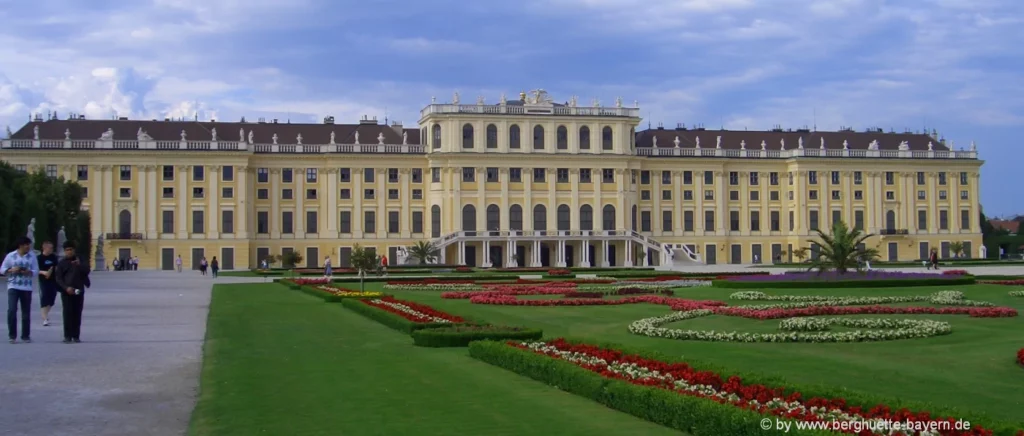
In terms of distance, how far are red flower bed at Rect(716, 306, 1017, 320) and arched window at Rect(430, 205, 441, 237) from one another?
56.7 meters

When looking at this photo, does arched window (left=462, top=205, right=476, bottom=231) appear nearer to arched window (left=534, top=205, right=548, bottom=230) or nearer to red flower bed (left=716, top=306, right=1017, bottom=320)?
arched window (left=534, top=205, right=548, bottom=230)

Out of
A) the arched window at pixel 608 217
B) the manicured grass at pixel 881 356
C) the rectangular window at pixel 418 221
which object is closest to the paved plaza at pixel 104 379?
the manicured grass at pixel 881 356

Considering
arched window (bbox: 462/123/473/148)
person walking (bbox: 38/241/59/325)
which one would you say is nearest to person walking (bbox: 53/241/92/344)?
person walking (bbox: 38/241/59/325)

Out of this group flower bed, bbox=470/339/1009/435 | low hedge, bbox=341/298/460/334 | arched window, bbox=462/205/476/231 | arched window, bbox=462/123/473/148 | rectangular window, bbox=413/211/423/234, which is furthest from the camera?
rectangular window, bbox=413/211/423/234

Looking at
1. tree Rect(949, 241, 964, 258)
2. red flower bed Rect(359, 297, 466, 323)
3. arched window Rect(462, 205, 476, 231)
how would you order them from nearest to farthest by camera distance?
red flower bed Rect(359, 297, 466, 323) < arched window Rect(462, 205, 476, 231) < tree Rect(949, 241, 964, 258)

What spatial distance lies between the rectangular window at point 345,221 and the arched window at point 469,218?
337 inches

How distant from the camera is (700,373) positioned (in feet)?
34.7

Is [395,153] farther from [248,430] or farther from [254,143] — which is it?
[248,430]

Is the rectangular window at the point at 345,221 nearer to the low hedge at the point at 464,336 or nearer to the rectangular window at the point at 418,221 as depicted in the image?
the rectangular window at the point at 418,221

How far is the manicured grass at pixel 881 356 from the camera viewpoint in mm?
11000

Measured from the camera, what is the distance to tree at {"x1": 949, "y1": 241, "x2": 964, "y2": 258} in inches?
3209

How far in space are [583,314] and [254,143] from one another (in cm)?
5906

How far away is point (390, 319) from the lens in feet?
65.7

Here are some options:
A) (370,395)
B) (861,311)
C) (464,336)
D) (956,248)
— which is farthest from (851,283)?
(956,248)
